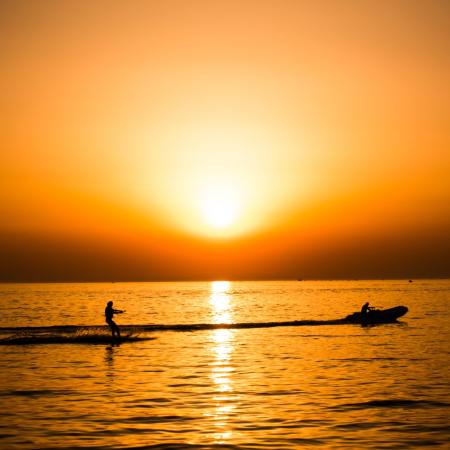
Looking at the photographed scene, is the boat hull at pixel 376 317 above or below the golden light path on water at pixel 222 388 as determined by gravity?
above

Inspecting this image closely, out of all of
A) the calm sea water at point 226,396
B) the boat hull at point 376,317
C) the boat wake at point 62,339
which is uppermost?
the boat hull at point 376,317

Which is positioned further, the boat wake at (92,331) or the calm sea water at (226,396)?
the boat wake at (92,331)

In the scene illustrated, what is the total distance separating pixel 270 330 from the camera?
60.2m

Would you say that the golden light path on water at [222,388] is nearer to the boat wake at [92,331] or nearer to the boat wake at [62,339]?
the boat wake at [62,339]

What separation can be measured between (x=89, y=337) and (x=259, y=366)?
21.4 metres

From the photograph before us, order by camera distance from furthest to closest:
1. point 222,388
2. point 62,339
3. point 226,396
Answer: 1. point 62,339
2. point 222,388
3. point 226,396

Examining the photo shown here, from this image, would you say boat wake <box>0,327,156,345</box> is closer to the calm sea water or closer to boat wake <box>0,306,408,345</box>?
boat wake <box>0,306,408,345</box>

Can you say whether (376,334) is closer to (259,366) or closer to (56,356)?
(259,366)

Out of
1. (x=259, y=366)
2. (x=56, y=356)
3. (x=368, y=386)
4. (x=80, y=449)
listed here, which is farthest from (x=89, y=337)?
(x=80, y=449)

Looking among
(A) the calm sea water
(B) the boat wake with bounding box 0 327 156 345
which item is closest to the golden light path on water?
(A) the calm sea water

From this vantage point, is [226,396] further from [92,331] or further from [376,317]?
[376,317]

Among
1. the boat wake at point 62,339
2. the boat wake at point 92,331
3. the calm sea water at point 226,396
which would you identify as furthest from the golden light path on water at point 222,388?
the boat wake at point 92,331

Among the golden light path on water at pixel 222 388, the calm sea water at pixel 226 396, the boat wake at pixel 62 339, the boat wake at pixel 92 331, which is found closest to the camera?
the calm sea water at pixel 226 396

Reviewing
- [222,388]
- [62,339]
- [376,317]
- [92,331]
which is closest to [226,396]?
[222,388]
